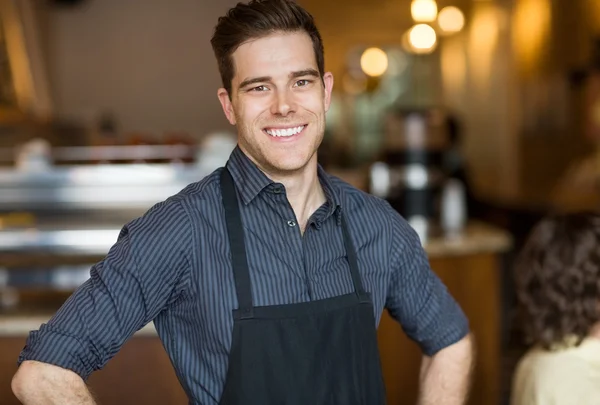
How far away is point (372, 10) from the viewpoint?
1073cm

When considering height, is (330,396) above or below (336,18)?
below

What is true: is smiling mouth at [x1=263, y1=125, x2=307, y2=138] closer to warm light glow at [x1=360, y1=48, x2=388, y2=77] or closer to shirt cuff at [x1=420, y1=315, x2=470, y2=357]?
shirt cuff at [x1=420, y1=315, x2=470, y2=357]

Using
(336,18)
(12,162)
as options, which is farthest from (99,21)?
(336,18)

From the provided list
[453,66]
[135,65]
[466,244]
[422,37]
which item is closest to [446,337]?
[466,244]

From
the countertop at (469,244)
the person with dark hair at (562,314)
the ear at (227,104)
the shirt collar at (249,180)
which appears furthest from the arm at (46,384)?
the countertop at (469,244)

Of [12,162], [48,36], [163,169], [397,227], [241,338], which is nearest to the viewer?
[241,338]

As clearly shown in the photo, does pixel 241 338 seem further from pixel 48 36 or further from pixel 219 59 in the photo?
pixel 48 36

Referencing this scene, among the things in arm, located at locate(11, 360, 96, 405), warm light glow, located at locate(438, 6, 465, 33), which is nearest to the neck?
arm, located at locate(11, 360, 96, 405)

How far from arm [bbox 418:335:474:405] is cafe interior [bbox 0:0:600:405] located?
84 cm

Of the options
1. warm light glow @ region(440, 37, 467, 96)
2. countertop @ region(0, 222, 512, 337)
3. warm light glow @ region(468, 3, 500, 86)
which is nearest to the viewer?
countertop @ region(0, 222, 512, 337)

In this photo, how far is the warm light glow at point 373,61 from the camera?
42.9ft

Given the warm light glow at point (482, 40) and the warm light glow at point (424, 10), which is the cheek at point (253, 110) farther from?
the warm light glow at point (482, 40)

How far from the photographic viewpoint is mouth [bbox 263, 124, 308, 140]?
1.55 m

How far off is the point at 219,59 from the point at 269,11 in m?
0.15
